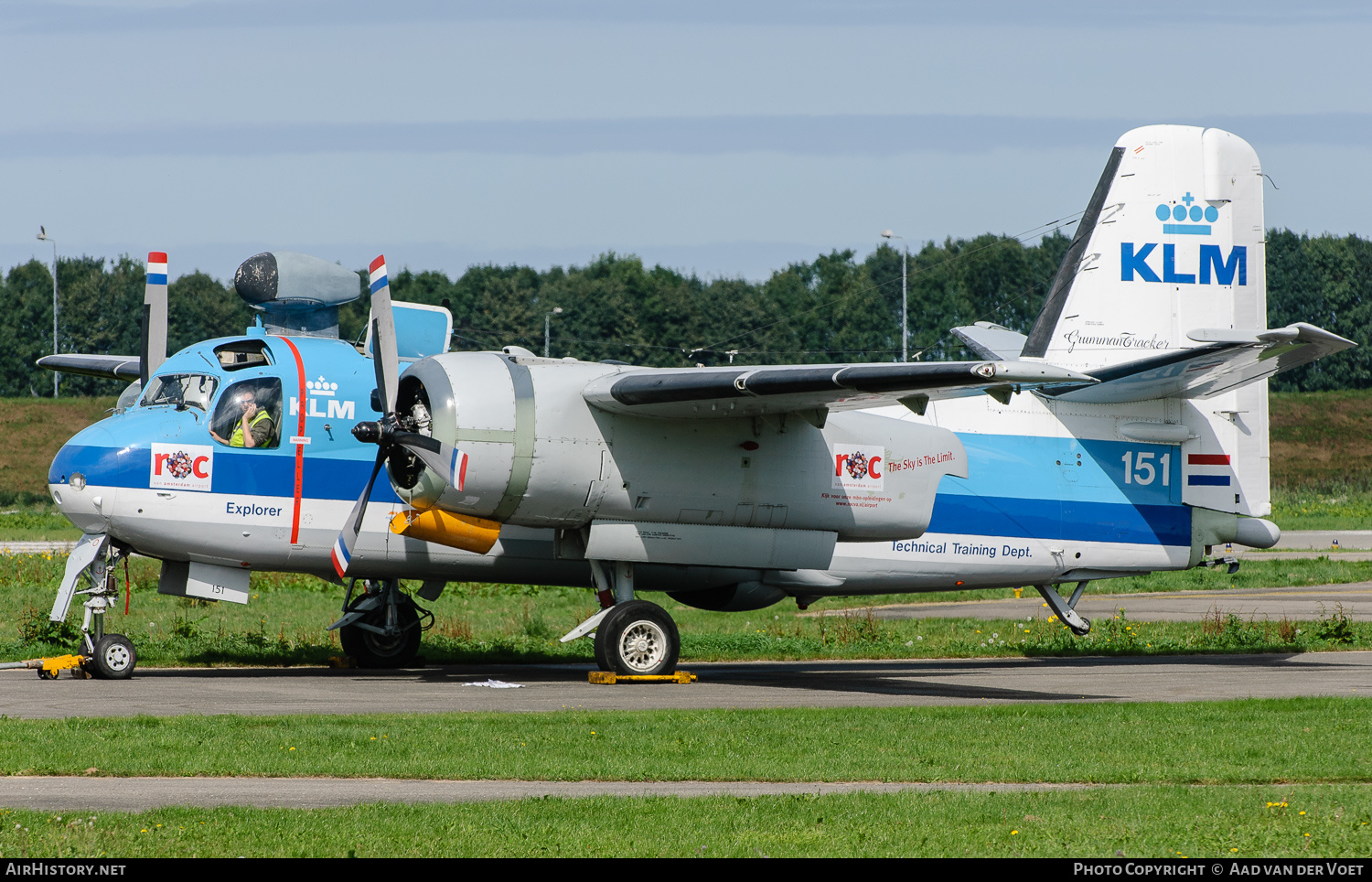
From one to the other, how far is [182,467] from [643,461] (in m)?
6.41

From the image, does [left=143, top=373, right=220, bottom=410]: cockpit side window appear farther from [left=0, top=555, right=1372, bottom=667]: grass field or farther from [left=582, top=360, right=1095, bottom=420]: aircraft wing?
[left=582, top=360, right=1095, bottom=420]: aircraft wing

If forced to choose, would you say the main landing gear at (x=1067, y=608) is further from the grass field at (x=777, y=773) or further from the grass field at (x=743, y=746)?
the grass field at (x=743, y=746)

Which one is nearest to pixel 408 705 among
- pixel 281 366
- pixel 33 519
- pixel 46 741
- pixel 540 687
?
pixel 540 687

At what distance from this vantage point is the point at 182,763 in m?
12.2

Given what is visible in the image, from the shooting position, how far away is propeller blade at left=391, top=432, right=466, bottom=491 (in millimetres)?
18234

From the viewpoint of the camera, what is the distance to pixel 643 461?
19609mm

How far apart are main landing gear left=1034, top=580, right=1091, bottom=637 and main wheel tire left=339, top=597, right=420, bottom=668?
34.3 feet

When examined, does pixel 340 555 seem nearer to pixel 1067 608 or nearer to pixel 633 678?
pixel 633 678

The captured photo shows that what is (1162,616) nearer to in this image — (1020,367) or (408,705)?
(1020,367)

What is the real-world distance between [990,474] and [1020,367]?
6.98m

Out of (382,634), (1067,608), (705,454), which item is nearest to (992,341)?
(1067,608)

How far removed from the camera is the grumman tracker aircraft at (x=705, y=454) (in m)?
18.8

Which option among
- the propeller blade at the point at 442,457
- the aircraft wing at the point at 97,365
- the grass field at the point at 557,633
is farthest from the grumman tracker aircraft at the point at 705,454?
the aircraft wing at the point at 97,365

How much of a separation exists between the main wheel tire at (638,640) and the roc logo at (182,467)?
5.94 meters
